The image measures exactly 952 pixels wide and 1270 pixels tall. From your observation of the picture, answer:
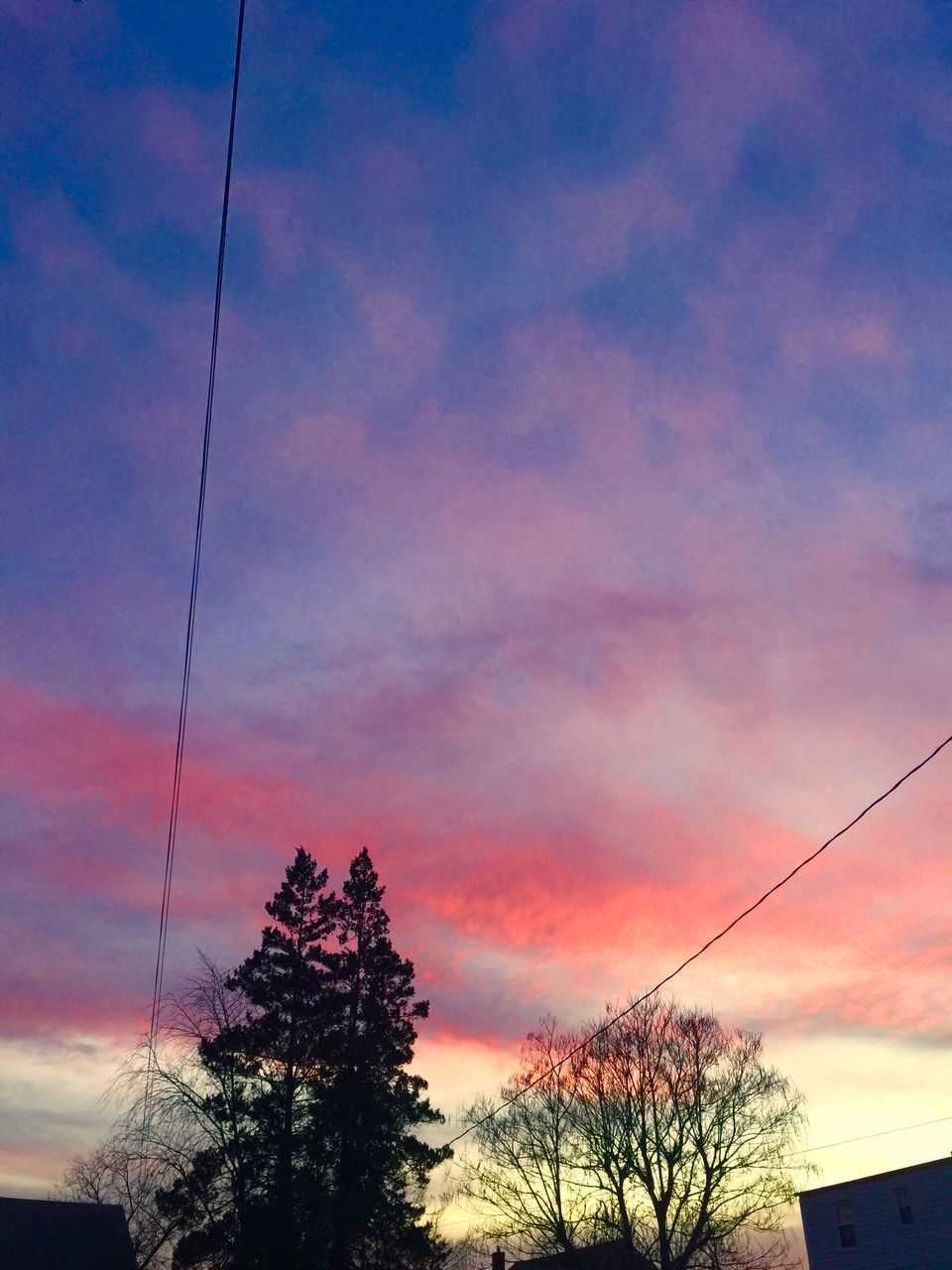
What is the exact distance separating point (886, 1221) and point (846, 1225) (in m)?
2.07

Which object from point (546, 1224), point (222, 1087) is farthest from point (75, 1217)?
point (546, 1224)

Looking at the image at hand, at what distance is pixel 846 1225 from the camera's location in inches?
1545

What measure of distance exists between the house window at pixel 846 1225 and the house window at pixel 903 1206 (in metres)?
2.33

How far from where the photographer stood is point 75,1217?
5912 centimetres

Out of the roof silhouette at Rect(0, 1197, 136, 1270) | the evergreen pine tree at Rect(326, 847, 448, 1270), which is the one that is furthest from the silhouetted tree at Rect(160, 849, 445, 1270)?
the roof silhouette at Rect(0, 1197, 136, 1270)

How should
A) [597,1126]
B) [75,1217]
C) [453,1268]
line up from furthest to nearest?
[75,1217]
[453,1268]
[597,1126]

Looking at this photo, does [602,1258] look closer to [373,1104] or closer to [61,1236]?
[373,1104]

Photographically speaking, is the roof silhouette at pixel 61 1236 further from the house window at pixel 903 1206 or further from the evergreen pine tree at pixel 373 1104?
the house window at pixel 903 1206

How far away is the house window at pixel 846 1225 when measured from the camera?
38.8 metres

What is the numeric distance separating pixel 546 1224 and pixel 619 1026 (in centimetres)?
790

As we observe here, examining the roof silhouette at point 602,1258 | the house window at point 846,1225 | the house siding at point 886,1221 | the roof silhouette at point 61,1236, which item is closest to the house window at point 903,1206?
the house siding at point 886,1221

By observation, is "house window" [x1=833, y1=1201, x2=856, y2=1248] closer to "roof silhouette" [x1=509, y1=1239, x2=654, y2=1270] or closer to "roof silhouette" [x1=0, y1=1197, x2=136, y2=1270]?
"roof silhouette" [x1=509, y1=1239, x2=654, y2=1270]

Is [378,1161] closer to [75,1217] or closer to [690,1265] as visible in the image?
[690,1265]

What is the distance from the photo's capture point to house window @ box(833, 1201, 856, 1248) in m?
38.8
